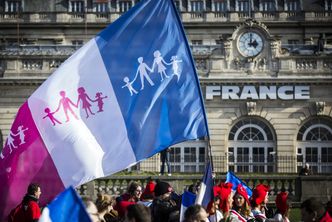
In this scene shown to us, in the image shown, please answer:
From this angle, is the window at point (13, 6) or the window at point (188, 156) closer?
the window at point (188, 156)

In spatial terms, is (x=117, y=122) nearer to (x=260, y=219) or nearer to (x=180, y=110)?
(x=180, y=110)

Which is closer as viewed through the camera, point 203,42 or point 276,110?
point 276,110

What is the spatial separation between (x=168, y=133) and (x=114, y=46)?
1.70 meters

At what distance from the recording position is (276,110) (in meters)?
53.3

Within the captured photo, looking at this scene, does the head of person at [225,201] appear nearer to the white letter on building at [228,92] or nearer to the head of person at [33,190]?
the head of person at [33,190]

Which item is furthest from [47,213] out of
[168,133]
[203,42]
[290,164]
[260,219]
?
[203,42]

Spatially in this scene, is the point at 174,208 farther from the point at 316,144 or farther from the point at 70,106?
the point at 316,144

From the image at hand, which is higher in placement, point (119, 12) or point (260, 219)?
point (119, 12)

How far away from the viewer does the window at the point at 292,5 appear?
70250 millimetres

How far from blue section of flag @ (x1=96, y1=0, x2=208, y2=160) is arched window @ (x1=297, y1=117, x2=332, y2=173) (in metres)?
39.1

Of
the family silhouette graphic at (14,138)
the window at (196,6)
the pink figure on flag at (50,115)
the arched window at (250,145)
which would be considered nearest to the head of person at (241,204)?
the pink figure on flag at (50,115)

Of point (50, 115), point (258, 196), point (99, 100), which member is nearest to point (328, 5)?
point (258, 196)

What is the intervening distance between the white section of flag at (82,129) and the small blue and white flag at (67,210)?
12.9ft

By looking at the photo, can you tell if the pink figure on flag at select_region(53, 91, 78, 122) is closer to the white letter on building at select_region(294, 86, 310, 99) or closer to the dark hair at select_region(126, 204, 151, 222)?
the dark hair at select_region(126, 204, 151, 222)
